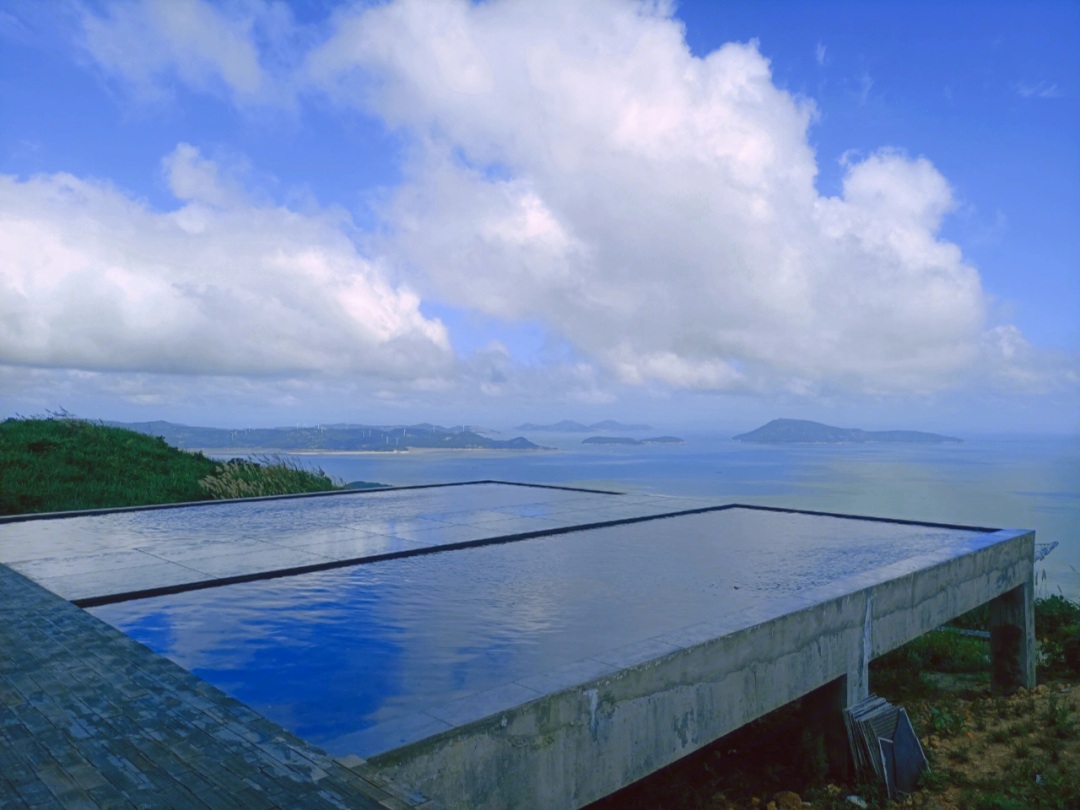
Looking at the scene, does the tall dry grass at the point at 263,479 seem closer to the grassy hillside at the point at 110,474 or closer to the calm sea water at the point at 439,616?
the grassy hillside at the point at 110,474

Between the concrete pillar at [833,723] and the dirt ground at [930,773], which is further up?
the concrete pillar at [833,723]

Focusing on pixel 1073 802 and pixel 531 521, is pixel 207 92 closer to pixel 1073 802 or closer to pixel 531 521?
pixel 531 521

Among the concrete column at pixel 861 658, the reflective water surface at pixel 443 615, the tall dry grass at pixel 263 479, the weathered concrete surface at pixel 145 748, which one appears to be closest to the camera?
the weathered concrete surface at pixel 145 748

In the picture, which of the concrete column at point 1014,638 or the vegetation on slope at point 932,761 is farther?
the concrete column at point 1014,638

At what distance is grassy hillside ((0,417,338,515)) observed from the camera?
36.5 feet

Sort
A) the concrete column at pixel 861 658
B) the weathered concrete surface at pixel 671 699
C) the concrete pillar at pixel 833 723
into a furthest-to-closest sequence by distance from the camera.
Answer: the concrete pillar at pixel 833 723
the concrete column at pixel 861 658
the weathered concrete surface at pixel 671 699

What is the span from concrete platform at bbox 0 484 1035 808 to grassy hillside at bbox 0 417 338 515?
4.74 m

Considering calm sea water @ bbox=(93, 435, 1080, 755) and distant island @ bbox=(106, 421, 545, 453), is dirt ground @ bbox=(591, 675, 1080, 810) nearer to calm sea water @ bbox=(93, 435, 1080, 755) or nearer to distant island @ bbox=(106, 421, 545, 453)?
calm sea water @ bbox=(93, 435, 1080, 755)

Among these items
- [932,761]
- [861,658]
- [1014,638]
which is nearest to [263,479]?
[861,658]

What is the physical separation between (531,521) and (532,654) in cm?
383

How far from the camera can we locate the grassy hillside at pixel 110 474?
1112cm

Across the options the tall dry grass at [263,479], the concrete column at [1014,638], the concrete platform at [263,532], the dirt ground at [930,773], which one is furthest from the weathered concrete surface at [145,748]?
the tall dry grass at [263,479]

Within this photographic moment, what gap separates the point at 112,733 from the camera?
2133 millimetres

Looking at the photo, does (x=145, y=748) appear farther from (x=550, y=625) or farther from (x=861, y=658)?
(x=861, y=658)
